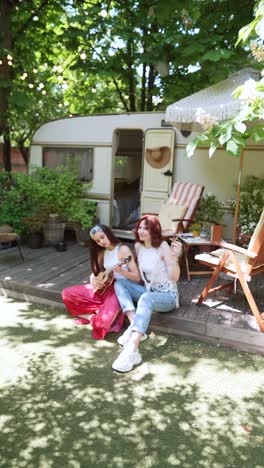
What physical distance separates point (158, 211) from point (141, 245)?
3071 millimetres

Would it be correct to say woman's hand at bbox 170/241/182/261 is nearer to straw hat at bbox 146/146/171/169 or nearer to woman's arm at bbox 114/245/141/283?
woman's arm at bbox 114/245/141/283

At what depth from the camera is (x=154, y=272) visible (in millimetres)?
3354

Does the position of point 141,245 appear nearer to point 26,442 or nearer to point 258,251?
point 258,251

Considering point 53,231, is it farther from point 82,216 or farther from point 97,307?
point 97,307

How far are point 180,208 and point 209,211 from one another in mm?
585

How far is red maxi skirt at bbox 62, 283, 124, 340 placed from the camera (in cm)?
334

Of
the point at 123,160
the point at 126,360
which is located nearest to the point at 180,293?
the point at 126,360

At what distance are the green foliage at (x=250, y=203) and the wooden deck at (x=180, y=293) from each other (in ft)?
3.40

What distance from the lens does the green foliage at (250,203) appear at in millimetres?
5551

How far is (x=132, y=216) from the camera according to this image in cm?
764

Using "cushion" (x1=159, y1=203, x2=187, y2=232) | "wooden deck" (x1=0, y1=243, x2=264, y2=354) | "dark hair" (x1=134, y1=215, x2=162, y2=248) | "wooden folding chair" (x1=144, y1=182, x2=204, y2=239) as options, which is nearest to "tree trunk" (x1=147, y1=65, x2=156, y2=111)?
"wooden folding chair" (x1=144, y1=182, x2=204, y2=239)

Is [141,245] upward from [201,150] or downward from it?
downward

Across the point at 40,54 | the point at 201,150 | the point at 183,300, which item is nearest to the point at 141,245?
the point at 183,300

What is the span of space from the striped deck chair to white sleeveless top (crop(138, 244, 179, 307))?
6.17 feet
